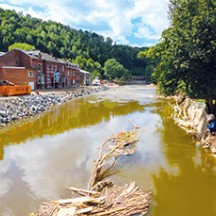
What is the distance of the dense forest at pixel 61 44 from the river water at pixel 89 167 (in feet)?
332

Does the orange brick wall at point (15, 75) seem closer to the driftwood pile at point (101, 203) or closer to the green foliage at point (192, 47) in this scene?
the green foliage at point (192, 47)

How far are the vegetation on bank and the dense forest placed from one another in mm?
103187

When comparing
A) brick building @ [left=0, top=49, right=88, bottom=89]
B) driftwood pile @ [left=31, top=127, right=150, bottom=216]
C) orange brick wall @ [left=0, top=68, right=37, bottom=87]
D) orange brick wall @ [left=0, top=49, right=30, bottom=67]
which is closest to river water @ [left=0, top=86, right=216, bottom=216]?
driftwood pile @ [left=31, top=127, right=150, bottom=216]

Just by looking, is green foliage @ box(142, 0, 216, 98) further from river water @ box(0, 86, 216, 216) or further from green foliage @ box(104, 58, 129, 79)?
green foliage @ box(104, 58, 129, 79)

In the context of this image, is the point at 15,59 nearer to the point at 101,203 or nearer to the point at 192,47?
the point at 192,47

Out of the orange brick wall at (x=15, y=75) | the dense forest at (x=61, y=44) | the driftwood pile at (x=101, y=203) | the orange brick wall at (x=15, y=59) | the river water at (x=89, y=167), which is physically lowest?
the river water at (x=89, y=167)

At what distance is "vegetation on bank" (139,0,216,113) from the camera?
55.2 feet

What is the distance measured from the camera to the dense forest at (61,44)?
403 ft

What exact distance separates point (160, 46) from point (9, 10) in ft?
500

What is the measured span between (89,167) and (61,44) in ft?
463

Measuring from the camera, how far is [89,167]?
14.4 metres

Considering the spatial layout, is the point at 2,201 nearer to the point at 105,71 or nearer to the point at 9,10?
the point at 105,71

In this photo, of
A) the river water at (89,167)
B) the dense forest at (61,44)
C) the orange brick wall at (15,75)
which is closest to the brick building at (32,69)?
the orange brick wall at (15,75)

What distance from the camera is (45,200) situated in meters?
10.7
